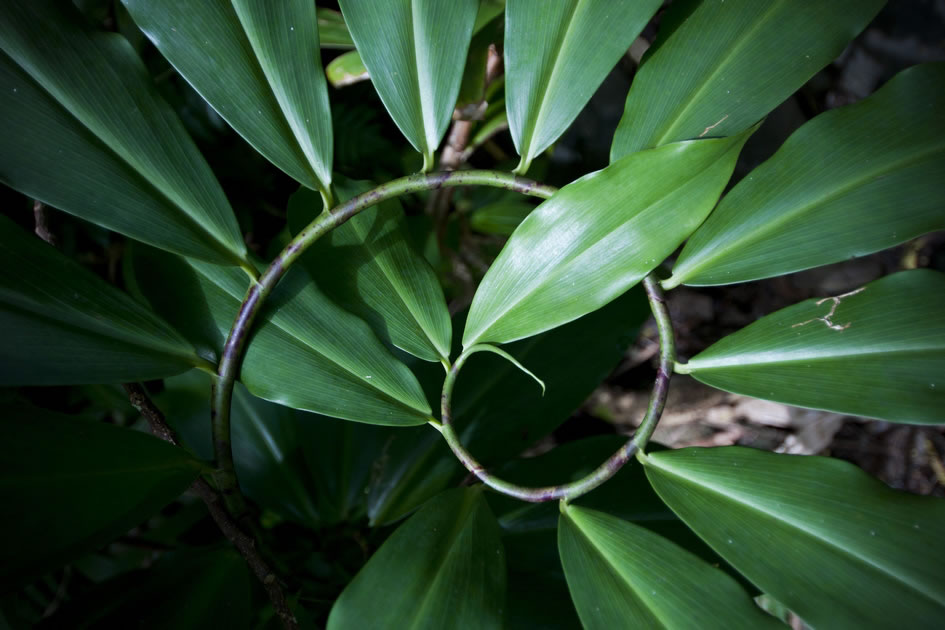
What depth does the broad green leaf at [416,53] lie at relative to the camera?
1.71 feet

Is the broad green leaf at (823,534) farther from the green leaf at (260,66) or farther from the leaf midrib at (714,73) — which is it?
the green leaf at (260,66)

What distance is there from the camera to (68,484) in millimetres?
451

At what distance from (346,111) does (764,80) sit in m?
0.78

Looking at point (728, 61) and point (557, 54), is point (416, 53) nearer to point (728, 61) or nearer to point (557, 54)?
point (557, 54)

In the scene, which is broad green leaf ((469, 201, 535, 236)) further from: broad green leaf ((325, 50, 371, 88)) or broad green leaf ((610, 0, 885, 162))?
broad green leaf ((610, 0, 885, 162))

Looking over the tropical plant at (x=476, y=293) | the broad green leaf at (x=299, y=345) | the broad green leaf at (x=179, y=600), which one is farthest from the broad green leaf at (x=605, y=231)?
the broad green leaf at (x=179, y=600)

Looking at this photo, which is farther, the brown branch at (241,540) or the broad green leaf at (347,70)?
the broad green leaf at (347,70)

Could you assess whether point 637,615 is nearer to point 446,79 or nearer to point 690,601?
point 690,601

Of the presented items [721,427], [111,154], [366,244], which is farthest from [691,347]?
[111,154]

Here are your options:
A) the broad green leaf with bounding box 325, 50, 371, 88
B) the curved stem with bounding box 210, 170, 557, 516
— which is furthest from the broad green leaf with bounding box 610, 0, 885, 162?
the broad green leaf with bounding box 325, 50, 371, 88

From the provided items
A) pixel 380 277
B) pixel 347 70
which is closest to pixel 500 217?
pixel 347 70

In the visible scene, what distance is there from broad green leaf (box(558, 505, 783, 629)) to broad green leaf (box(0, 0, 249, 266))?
0.39 metres

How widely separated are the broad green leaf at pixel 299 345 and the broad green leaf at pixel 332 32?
404 mm

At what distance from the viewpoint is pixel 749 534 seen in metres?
0.47
